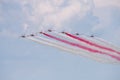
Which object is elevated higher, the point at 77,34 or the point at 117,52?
the point at 77,34

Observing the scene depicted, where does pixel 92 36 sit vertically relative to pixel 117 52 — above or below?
above

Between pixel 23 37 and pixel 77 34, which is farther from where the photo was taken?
pixel 23 37

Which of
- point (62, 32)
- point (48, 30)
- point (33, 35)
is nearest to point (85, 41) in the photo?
point (62, 32)

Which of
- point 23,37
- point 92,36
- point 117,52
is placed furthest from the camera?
point 23,37

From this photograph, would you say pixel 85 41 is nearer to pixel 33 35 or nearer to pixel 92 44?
pixel 92 44

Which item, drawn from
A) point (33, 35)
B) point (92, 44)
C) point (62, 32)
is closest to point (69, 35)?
point (62, 32)

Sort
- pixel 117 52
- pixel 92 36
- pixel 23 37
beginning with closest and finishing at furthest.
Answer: pixel 117 52 < pixel 92 36 < pixel 23 37

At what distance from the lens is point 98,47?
228 ft

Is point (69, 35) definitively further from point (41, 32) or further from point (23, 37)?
point (23, 37)

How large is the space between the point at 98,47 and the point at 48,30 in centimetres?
1505

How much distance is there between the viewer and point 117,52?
6906cm

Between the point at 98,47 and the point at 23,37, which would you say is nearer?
the point at 98,47

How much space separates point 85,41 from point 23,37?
2025cm

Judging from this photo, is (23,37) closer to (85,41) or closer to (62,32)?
(62,32)
